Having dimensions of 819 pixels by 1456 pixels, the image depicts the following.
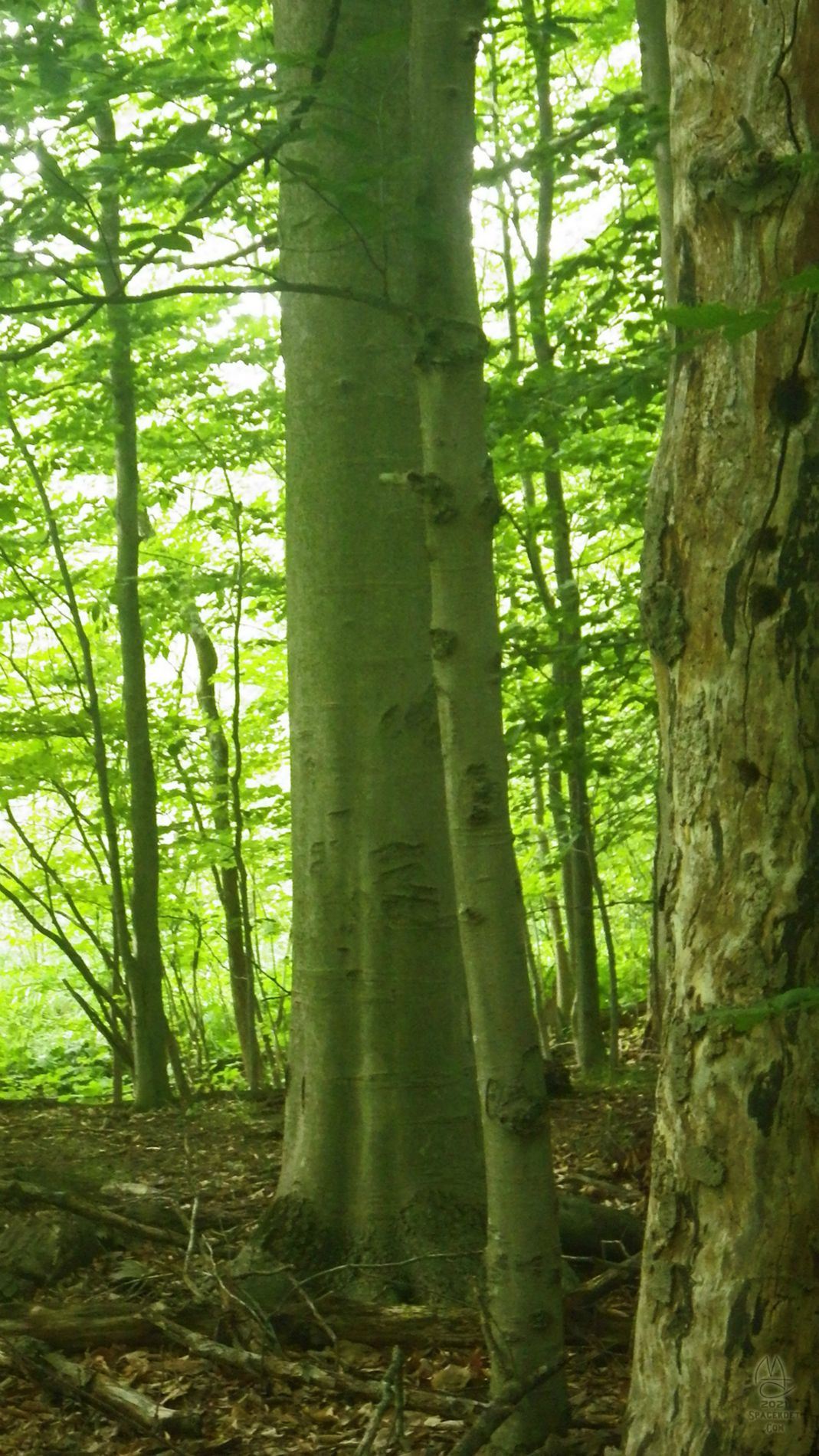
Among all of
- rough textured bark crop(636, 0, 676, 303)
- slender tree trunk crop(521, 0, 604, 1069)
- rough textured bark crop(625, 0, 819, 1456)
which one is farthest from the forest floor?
rough textured bark crop(636, 0, 676, 303)

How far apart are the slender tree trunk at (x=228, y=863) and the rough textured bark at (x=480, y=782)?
604 cm

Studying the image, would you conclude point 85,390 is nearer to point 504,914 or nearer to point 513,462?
point 513,462

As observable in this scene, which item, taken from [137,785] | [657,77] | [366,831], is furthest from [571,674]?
[366,831]

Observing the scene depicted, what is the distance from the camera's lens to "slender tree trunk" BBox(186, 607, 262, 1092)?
9953mm

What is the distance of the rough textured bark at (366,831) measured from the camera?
13.5 ft

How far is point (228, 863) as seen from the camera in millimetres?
10672

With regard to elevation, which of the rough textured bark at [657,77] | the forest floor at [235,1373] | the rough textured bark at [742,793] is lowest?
the forest floor at [235,1373]

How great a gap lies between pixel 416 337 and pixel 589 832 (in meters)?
5.38

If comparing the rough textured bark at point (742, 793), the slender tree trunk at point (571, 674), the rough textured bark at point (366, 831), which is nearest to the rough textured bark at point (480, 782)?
the rough textured bark at point (742, 793)

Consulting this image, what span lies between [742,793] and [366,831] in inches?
78.5

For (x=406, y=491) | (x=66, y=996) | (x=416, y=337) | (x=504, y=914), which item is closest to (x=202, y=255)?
(x=406, y=491)

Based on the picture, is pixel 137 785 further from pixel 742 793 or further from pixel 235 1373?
pixel 742 793

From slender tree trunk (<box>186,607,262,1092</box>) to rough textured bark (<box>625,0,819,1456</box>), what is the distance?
22.1 feet

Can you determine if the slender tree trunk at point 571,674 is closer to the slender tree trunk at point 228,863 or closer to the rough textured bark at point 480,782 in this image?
the slender tree trunk at point 228,863
